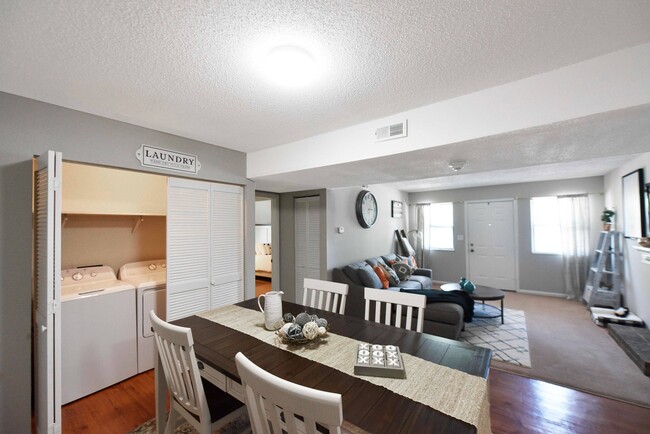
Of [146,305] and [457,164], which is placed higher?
[457,164]

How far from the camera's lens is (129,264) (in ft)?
9.78

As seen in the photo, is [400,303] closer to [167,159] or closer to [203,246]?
[203,246]

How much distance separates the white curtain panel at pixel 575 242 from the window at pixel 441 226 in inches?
82.8

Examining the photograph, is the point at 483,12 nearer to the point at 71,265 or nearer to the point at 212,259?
the point at 212,259

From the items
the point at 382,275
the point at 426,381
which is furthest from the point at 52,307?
the point at 382,275

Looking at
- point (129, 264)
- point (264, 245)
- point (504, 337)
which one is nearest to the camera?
point (129, 264)

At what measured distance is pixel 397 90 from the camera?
1711mm

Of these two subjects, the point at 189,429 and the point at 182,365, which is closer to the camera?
the point at 182,365

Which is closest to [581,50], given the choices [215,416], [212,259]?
[215,416]

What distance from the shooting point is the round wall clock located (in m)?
4.88

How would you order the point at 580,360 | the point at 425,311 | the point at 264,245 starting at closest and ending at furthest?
1. the point at 580,360
2. the point at 425,311
3. the point at 264,245

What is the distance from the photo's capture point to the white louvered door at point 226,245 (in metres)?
2.89

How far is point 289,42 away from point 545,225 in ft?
21.4

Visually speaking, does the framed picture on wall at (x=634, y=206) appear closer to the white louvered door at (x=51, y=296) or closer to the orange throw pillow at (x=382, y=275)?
the orange throw pillow at (x=382, y=275)
